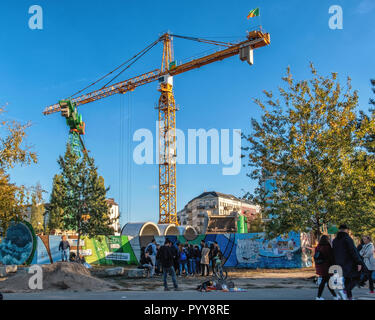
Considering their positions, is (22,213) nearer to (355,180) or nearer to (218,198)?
(355,180)

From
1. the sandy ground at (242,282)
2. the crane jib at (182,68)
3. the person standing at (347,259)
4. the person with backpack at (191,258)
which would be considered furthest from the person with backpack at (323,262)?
the crane jib at (182,68)

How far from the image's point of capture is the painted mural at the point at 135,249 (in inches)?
923

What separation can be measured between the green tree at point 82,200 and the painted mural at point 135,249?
6.74 ft

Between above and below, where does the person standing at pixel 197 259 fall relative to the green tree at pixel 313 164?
below

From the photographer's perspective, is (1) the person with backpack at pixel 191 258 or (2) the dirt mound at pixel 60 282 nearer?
(2) the dirt mound at pixel 60 282

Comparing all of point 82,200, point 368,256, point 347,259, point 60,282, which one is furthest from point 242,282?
point 82,200

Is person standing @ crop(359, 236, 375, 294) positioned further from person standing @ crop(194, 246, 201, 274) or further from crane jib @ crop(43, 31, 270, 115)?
crane jib @ crop(43, 31, 270, 115)

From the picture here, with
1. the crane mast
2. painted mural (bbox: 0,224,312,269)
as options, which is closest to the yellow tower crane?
the crane mast

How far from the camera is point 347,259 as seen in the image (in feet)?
27.1

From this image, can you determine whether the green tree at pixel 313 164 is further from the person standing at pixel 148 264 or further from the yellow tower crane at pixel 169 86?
the yellow tower crane at pixel 169 86

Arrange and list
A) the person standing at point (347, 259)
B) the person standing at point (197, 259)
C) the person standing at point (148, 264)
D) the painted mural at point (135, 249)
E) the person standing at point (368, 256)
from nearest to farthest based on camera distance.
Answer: the person standing at point (347, 259) → the person standing at point (368, 256) → the person standing at point (148, 264) → the person standing at point (197, 259) → the painted mural at point (135, 249)

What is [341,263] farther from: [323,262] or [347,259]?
[323,262]

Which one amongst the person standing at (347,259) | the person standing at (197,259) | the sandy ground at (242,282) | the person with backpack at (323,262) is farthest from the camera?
the person standing at (197,259)
